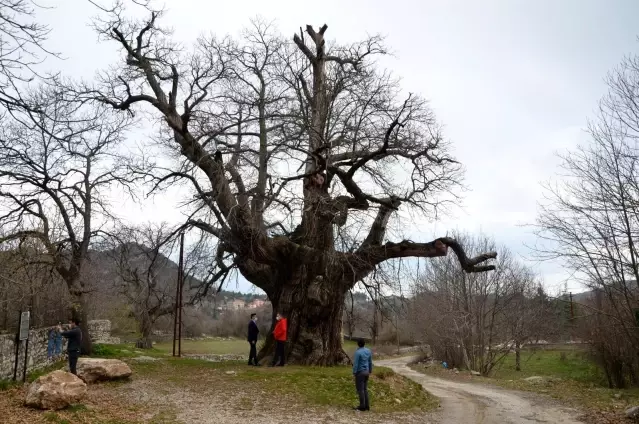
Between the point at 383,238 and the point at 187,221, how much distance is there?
6196 mm

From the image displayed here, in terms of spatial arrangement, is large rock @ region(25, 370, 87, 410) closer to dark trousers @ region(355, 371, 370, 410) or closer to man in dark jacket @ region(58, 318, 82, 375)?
man in dark jacket @ region(58, 318, 82, 375)

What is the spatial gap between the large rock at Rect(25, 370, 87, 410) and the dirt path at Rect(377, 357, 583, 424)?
291 inches

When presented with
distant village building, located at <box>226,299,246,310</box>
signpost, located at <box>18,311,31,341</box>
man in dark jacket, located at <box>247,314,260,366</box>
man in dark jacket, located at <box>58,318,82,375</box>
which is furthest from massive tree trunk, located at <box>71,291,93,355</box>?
distant village building, located at <box>226,299,246,310</box>

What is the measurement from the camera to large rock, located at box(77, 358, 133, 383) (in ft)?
40.3

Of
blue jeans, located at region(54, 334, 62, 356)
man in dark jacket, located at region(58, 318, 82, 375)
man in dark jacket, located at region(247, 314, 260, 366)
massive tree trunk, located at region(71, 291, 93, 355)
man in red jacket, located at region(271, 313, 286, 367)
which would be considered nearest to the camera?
man in dark jacket, located at region(58, 318, 82, 375)

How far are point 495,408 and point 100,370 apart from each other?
1002 cm

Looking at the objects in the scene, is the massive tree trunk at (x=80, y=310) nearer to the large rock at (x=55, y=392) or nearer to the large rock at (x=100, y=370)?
the large rock at (x=100, y=370)

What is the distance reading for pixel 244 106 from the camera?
Result: 1576 cm

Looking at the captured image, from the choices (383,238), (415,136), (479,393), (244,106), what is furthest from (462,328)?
(244,106)

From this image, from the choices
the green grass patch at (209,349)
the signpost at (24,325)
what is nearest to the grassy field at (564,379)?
the green grass patch at (209,349)

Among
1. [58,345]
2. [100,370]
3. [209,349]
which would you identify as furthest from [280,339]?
[209,349]

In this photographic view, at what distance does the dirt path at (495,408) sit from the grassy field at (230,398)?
645 millimetres

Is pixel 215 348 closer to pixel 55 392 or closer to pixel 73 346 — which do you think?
pixel 73 346

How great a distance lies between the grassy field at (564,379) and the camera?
46.6 ft
